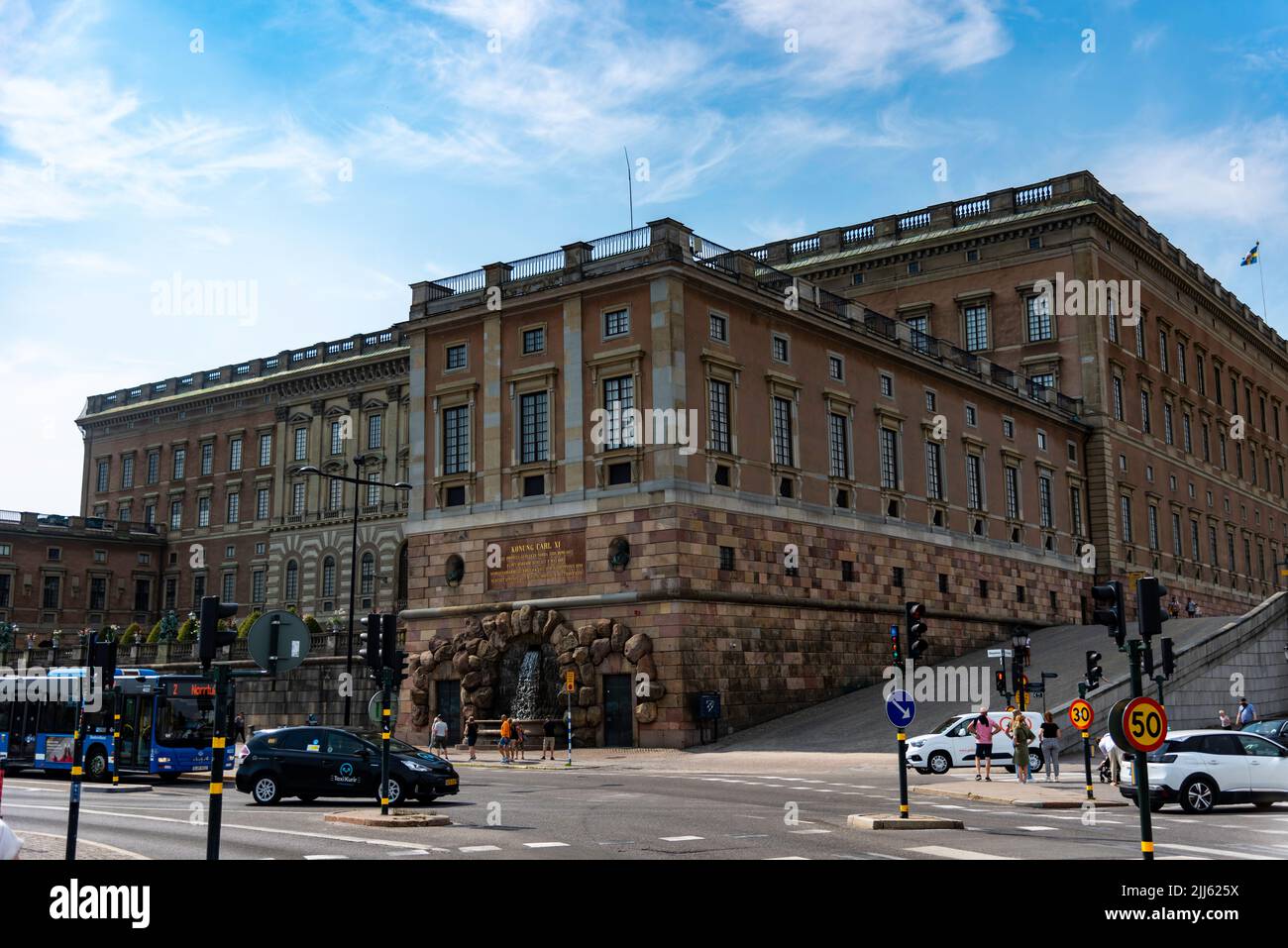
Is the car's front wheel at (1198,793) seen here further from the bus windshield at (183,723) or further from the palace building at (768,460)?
the bus windshield at (183,723)

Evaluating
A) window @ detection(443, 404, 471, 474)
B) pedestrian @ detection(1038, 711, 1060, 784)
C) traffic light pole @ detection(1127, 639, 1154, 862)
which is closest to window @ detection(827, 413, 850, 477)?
window @ detection(443, 404, 471, 474)

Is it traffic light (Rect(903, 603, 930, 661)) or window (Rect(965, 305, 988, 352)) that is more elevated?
window (Rect(965, 305, 988, 352))

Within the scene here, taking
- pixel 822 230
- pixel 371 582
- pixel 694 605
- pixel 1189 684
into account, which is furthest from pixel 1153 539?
pixel 371 582

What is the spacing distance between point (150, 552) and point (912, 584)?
206 feet

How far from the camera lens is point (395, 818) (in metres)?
20.9

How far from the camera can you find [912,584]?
56.7 m

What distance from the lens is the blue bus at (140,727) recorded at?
35.3 metres

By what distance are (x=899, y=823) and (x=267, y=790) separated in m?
13.0

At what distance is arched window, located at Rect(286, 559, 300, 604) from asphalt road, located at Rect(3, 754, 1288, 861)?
55400 mm

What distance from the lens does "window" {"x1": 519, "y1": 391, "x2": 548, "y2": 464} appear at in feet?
165

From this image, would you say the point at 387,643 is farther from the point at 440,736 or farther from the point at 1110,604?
the point at 440,736

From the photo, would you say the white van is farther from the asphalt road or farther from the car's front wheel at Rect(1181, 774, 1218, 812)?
the car's front wheel at Rect(1181, 774, 1218, 812)
